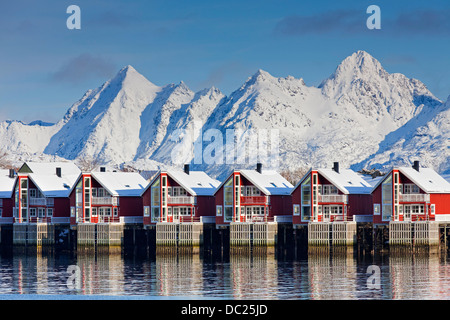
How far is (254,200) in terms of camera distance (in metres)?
122

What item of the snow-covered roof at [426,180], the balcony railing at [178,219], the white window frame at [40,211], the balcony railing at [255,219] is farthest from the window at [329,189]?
the white window frame at [40,211]

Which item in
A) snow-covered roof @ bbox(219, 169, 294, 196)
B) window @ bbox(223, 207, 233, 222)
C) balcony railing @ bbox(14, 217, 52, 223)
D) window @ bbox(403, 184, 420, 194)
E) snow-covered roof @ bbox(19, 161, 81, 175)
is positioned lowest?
balcony railing @ bbox(14, 217, 52, 223)

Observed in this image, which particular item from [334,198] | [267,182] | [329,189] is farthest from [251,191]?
[334,198]

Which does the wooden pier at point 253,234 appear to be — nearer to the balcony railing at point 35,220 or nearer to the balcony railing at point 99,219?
the balcony railing at point 99,219

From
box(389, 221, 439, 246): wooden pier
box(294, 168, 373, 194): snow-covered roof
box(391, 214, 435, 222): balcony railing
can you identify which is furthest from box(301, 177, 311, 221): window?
box(389, 221, 439, 246): wooden pier

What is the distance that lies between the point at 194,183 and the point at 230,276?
4092cm

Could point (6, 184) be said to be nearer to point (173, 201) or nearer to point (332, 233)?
point (173, 201)

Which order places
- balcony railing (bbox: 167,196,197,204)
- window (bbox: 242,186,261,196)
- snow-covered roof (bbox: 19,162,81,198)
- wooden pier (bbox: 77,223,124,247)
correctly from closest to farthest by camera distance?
window (bbox: 242,186,261,196) → balcony railing (bbox: 167,196,197,204) → wooden pier (bbox: 77,223,124,247) → snow-covered roof (bbox: 19,162,81,198)

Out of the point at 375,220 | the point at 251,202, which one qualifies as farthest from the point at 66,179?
the point at 375,220

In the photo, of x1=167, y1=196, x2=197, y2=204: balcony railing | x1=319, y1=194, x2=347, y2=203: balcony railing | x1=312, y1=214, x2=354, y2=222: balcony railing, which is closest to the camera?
x1=312, y1=214, x2=354, y2=222: balcony railing

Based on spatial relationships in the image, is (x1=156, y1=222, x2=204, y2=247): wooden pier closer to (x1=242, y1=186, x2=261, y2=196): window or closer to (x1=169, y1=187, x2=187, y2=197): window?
(x1=169, y1=187, x2=187, y2=197): window

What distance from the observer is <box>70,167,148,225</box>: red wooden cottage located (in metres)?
127

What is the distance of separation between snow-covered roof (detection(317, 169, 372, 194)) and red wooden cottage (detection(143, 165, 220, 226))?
15683mm
